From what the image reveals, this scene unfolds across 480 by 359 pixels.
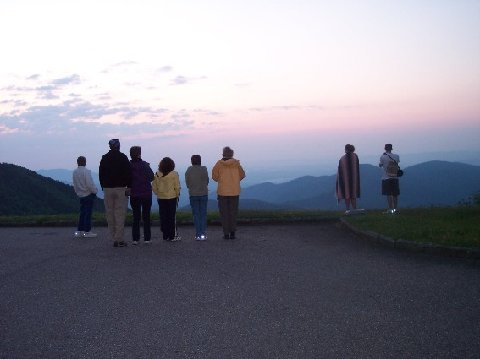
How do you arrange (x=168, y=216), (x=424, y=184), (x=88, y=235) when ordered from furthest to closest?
(x=424, y=184)
(x=88, y=235)
(x=168, y=216)

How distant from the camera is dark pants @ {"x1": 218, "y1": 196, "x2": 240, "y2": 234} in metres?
14.3

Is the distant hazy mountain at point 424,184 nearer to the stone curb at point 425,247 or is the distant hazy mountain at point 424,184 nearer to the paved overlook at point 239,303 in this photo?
the stone curb at point 425,247

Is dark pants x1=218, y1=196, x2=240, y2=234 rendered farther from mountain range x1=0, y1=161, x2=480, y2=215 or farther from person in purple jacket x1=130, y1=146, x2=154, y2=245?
mountain range x1=0, y1=161, x2=480, y2=215

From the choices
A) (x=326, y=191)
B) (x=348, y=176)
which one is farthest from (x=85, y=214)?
(x=326, y=191)

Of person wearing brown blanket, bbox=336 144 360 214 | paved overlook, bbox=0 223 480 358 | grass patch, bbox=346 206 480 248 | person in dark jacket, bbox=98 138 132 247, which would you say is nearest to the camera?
paved overlook, bbox=0 223 480 358

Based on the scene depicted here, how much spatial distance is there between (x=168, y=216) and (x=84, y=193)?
8.83 feet

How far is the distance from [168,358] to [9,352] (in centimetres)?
156

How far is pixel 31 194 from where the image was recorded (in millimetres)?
43531

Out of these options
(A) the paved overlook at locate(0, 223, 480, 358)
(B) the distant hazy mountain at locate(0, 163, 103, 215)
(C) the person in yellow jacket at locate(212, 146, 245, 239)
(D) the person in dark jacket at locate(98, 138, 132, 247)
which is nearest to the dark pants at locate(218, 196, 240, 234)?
(C) the person in yellow jacket at locate(212, 146, 245, 239)

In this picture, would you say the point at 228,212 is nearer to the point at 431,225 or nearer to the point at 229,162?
the point at 229,162

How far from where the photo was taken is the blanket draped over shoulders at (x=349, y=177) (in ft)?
58.2

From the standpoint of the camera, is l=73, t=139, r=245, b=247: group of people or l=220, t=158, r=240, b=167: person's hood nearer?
l=73, t=139, r=245, b=247: group of people

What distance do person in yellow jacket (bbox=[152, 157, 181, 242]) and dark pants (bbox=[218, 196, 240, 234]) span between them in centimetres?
108

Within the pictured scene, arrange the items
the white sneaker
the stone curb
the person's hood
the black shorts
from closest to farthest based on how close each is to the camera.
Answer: the stone curb, the person's hood, the white sneaker, the black shorts
